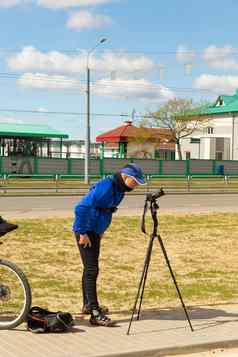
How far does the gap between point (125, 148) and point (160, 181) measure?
1362 inches

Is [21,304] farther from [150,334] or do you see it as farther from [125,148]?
[125,148]

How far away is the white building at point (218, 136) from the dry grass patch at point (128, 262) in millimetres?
68722

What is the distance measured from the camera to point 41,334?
20.1 ft

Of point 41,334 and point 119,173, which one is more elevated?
point 119,173

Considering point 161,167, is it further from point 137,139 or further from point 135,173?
point 135,173

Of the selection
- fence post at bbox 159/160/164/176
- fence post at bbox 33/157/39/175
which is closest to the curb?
fence post at bbox 33/157/39/175

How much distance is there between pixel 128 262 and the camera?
36.7ft

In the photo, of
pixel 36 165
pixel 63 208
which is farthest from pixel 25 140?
pixel 63 208

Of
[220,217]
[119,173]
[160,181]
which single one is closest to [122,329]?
[119,173]

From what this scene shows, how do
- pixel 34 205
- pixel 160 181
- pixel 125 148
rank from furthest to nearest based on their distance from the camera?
pixel 125 148
pixel 160 181
pixel 34 205

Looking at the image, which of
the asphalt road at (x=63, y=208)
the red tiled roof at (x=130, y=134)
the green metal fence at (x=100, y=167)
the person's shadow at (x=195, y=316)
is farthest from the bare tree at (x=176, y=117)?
the person's shadow at (x=195, y=316)

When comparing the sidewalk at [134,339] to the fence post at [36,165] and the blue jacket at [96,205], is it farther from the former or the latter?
the fence post at [36,165]

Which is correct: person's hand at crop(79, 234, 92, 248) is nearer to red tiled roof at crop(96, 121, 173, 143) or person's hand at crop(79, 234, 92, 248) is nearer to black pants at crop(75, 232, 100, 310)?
black pants at crop(75, 232, 100, 310)

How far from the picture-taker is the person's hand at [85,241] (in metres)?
6.56
